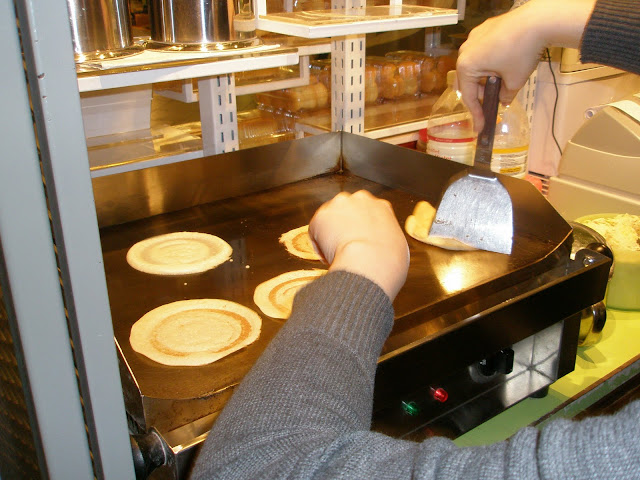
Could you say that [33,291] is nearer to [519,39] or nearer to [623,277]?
[519,39]

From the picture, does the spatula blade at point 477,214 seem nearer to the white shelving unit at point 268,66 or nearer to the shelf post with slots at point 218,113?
the white shelving unit at point 268,66

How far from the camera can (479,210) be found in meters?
1.39

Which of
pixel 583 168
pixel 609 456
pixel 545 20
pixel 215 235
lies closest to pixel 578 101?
pixel 583 168

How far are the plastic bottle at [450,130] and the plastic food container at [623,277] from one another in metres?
0.47

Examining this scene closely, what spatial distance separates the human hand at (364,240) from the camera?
779mm

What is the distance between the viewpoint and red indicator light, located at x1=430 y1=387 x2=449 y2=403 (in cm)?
107

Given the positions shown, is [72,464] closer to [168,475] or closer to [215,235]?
[168,475]

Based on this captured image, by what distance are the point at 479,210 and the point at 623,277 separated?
42cm

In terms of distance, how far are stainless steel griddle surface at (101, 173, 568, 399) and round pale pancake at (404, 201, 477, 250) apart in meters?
0.02

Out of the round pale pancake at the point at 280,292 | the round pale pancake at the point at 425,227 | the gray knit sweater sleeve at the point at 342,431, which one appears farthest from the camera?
the round pale pancake at the point at 425,227

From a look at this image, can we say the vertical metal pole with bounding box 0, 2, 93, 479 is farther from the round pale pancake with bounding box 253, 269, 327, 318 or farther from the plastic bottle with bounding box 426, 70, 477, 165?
the plastic bottle with bounding box 426, 70, 477, 165

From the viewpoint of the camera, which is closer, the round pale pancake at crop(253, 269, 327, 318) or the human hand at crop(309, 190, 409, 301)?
the human hand at crop(309, 190, 409, 301)

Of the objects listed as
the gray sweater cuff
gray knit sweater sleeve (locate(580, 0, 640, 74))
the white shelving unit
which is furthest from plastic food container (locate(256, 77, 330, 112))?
the gray sweater cuff

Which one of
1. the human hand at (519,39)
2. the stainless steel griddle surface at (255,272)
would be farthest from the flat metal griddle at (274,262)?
the human hand at (519,39)
